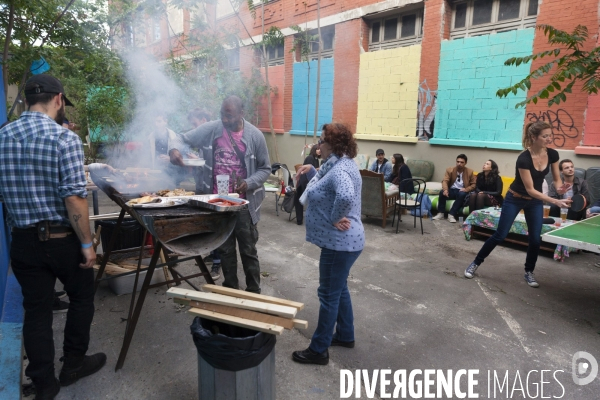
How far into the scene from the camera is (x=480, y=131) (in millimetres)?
8680

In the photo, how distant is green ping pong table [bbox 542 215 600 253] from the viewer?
3458 millimetres

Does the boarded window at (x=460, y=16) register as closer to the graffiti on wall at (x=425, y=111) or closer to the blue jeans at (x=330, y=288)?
the graffiti on wall at (x=425, y=111)

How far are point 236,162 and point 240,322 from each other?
1.85 metres

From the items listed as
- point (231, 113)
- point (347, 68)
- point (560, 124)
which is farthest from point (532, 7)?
point (231, 113)

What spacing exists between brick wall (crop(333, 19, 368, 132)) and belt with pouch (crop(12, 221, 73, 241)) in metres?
9.77

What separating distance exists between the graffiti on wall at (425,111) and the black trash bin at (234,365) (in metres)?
8.58

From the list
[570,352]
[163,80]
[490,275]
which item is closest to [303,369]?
[570,352]

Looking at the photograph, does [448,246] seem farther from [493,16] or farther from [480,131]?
[493,16]

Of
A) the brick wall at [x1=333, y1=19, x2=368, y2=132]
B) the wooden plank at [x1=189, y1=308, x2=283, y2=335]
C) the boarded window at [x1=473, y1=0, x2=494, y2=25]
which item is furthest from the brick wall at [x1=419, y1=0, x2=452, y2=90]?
the wooden plank at [x1=189, y1=308, x2=283, y2=335]

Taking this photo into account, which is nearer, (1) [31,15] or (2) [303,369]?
(2) [303,369]

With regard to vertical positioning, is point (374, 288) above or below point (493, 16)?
below

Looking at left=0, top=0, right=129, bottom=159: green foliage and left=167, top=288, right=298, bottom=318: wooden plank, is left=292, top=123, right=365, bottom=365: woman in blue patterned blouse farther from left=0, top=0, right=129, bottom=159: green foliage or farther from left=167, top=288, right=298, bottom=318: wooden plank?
left=0, top=0, right=129, bottom=159: green foliage

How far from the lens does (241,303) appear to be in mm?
2416

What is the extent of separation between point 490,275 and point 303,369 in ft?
10.5
